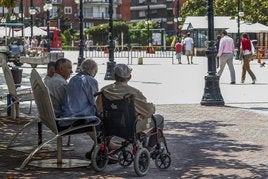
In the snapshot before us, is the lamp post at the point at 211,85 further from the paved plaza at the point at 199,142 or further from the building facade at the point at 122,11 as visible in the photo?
the building facade at the point at 122,11

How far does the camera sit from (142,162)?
7711 millimetres

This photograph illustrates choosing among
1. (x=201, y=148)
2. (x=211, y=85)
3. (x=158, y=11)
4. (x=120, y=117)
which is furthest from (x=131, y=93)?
(x=158, y=11)

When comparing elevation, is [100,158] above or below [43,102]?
below

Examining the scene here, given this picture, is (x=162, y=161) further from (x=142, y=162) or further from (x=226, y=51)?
(x=226, y=51)

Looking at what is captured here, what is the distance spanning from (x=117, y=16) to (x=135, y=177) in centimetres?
11243

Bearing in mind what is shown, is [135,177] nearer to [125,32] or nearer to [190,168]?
[190,168]

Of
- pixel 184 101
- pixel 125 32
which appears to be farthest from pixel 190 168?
pixel 125 32

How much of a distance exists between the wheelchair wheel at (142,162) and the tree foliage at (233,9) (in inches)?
1877

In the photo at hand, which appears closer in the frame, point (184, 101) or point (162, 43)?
point (184, 101)

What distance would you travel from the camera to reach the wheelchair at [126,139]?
25.2 ft

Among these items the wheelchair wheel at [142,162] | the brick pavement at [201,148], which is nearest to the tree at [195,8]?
the brick pavement at [201,148]

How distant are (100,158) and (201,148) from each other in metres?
2.25

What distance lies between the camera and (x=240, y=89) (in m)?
20.7

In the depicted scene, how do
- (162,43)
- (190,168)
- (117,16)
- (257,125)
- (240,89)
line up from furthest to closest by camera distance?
(117,16) < (162,43) < (240,89) < (257,125) < (190,168)
